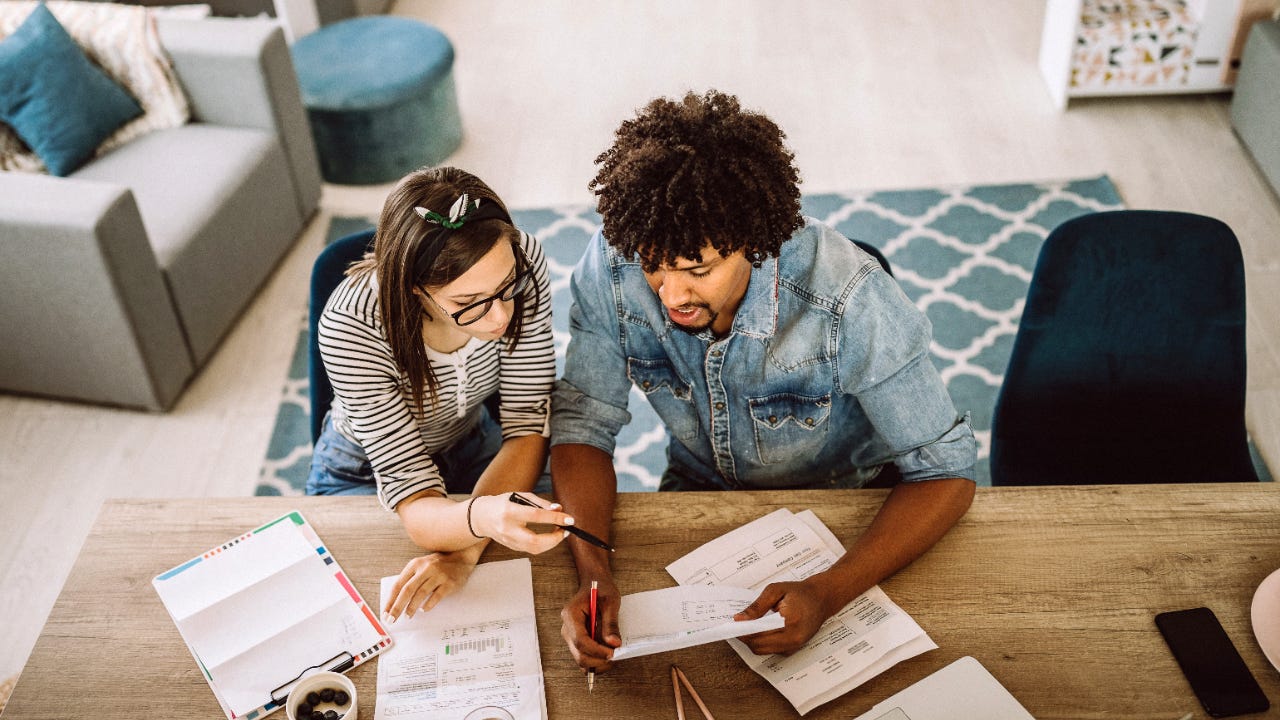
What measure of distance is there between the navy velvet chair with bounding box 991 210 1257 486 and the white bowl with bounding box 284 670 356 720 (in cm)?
119

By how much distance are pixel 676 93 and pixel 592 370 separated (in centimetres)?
271

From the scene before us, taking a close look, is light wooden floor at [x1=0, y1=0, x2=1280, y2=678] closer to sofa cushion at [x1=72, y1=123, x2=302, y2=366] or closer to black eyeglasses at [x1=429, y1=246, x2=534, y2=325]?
sofa cushion at [x1=72, y1=123, x2=302, y2=366]

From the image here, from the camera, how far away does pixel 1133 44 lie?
3631mm

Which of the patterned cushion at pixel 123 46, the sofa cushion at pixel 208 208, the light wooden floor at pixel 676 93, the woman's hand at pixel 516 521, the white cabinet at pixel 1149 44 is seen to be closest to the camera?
the woman's hand at pixel 516 521

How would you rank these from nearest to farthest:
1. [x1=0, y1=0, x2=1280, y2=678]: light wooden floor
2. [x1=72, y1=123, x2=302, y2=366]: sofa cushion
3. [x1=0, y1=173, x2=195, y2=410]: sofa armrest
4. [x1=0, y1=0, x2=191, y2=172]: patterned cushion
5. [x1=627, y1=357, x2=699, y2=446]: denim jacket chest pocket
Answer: [x1=627, y1=357, x2=699, y2=446]: denim jacket chest pocket
[x1=0, y1=173, x2=195, y2=410]: sofa armrest
[x1=0, y1=0, x2=1280, y2=678]: light wooden floor
[x1=72, y1=123, x2=302, y2=366]: sofa cushion
[x1=0, y1=0, x2=191, y2=172]: patterned cushion

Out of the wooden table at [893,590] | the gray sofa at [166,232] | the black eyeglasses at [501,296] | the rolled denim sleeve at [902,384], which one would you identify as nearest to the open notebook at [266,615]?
the wooden table at [893,590]

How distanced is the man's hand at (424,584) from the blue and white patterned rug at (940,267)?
1160 mm

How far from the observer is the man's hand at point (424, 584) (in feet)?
4.45

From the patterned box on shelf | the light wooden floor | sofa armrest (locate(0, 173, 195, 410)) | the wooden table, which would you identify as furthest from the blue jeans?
the patterned box on shelf

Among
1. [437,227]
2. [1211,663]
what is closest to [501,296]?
[437,227]

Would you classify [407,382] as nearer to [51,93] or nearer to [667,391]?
[667,391]

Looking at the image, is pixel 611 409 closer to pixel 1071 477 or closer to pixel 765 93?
pixel 1071 477

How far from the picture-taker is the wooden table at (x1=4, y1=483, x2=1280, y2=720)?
4.11 feet

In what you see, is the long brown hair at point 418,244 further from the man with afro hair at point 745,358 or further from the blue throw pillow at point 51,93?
the blue throw pillow at point 51,93
